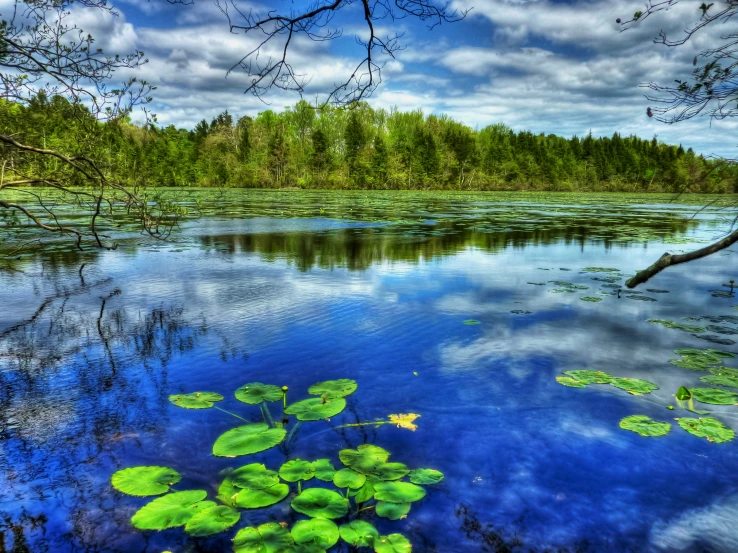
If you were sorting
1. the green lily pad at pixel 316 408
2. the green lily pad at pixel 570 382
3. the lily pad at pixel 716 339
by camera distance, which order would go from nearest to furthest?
1. the green lily pad at pixel 316 408
2. the green lily pad at pixel 570 382
3. the lily pad at pixel 716 339

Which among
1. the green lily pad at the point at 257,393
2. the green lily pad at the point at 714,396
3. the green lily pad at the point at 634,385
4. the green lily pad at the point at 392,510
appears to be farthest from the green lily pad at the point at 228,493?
the green lily pad at the point at 714,396

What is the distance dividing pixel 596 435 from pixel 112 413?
12.0 ft

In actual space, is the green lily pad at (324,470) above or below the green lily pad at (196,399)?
below

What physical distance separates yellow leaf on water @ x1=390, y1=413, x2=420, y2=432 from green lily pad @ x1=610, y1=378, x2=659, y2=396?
6.48 feet

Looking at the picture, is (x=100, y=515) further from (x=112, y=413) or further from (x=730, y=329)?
(x=730, y=329)

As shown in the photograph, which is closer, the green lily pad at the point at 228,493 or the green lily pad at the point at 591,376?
the green lily pad at the point at 228,493

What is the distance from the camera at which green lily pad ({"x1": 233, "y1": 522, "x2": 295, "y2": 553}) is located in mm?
2152

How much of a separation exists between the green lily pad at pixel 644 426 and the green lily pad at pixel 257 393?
2.70 m

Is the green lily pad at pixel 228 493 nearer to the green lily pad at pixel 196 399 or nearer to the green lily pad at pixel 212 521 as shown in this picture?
the green lily pad at pixel 212 521

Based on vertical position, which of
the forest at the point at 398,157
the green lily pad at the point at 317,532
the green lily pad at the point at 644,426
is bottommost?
the green lily pad at the point at 644,426

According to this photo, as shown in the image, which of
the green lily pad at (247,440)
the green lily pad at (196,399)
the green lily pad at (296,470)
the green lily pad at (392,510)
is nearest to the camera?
the green lily pad at (392,510)

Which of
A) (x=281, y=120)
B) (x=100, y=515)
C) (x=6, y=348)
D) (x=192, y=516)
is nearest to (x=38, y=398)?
(x=6, y=348)

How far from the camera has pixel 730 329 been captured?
19.2ft

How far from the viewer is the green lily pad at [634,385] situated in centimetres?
406
